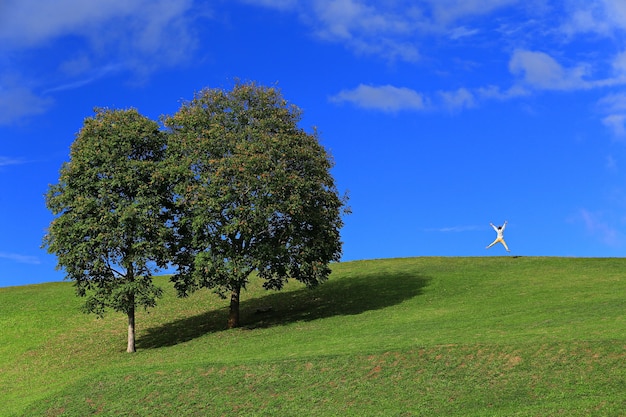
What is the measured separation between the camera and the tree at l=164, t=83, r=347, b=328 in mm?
43219

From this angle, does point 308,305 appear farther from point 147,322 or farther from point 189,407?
point 189,407

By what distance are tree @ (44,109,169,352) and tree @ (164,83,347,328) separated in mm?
2133

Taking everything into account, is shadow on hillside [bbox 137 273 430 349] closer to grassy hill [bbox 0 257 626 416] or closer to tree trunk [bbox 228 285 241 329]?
grassy hill [bbox 0 257 626 416]

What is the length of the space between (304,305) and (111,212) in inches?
766

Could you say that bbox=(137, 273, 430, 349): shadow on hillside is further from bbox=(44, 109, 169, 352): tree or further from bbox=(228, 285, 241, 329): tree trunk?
bbox=(44, 109, 169, 352): tree

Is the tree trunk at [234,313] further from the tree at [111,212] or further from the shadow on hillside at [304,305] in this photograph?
the tree at [111,212]

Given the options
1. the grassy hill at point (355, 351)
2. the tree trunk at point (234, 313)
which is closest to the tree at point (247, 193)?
the tree trunk at point (234, 313)

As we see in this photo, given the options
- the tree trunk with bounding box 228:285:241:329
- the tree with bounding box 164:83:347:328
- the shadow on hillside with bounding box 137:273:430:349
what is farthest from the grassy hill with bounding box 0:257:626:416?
the tree with bounding box 164:83:347:328

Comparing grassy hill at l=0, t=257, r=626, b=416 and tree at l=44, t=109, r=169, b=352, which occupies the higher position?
tree at l=44, t=109, r=169, b=352

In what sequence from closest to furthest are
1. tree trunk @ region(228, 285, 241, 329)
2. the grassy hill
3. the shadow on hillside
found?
the grassy hill → tree trunk @ region(228, 285, 241, 329) → the shadow on hillside

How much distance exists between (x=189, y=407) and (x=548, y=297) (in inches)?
1173

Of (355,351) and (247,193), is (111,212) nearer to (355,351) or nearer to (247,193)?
(247,193)

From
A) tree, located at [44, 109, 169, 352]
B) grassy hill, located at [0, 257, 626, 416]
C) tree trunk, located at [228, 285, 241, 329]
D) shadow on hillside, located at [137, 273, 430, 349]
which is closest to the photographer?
grassy hill, located at [0, 257, 626, 416]

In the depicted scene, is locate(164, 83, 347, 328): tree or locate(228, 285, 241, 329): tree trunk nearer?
locate(164, 83, 347, 328): tree
